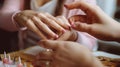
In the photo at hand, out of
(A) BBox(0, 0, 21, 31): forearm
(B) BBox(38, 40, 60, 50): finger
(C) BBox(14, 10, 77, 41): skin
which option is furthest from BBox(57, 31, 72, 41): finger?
(A) BBox(0, 0, 21, 31): forearm

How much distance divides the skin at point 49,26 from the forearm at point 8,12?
0.51 feet

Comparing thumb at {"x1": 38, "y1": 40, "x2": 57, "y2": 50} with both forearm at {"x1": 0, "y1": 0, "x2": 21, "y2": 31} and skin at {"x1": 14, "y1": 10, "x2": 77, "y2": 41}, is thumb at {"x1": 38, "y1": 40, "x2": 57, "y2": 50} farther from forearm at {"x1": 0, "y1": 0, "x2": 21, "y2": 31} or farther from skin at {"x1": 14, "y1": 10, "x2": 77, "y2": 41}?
forearm at {"x1": 0, "y1": 0, "x2": 21, "y2": 31}

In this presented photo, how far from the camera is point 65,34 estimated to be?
63 centimetres

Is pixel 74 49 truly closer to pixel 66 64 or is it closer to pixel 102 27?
pixel 66 64

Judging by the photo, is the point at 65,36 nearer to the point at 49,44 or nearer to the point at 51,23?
the point at 51,23

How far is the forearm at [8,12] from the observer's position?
2.73 feet

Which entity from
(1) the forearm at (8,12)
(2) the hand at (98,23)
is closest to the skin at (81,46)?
(2) the hand at (98,23)

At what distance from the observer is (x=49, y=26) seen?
644 millimetres

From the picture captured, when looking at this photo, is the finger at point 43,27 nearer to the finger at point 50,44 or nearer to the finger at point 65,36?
the finger at point 65,36

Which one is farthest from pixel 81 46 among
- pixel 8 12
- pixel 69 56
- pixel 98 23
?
pixel 8 12

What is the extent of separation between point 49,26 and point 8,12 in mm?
242

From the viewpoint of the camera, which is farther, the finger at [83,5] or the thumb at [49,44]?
the finger at [83,5]

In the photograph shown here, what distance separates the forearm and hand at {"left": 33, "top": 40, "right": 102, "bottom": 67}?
376 mm

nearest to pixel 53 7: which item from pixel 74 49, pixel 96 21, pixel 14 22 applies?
pixel 14 22
